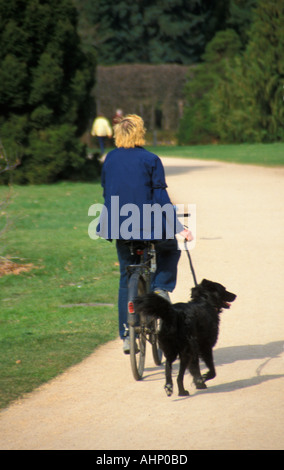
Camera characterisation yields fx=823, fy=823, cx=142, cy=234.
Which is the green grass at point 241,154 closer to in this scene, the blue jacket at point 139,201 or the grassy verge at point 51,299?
the grassy verge at point 51,299

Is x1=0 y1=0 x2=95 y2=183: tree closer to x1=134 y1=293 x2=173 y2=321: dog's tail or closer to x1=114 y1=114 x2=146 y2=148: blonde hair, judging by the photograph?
x1=114 y1=114 x2=146 y2=148: blonde hair

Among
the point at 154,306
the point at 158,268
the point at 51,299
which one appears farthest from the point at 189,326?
the point at 51,299

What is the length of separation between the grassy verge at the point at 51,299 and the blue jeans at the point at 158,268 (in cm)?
67

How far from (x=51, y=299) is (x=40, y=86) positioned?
12679mm

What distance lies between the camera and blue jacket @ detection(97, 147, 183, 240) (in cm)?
577

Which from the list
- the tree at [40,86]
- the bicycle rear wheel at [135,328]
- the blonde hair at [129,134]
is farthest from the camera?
the tree at [40,86]

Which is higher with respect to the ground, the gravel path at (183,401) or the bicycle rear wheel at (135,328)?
the bicycle rear wheel at (135,328)

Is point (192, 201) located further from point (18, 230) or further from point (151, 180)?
point (151, 180)

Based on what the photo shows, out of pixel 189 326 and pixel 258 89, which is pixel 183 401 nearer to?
pixel 189 326

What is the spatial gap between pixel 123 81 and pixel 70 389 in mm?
41518

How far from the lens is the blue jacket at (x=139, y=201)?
577 centimetres

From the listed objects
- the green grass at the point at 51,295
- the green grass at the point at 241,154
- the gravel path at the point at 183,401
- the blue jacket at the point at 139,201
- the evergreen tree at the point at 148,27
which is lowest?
the green grass at the point at 241,154

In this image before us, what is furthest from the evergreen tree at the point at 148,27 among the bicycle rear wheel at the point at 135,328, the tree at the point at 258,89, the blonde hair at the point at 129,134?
the bicycle rear wheel at the point at 135,328
